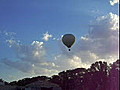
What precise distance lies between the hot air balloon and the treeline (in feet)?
117

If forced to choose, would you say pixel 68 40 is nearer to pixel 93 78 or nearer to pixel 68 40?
pixel 68 40

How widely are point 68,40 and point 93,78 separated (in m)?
40.4

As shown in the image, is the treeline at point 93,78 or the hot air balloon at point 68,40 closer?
the hot air balloon at point 68,40

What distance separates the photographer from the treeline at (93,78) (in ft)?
206

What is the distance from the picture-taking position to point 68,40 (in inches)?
1035

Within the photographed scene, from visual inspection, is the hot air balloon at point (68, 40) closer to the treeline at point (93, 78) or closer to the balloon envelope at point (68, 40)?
the balloon envelope at point (68, 40)

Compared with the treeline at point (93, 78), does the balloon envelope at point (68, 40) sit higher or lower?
lower

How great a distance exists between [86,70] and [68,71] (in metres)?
5.03

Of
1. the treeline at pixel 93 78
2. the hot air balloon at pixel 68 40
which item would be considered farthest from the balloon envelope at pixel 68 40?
the treeline at pixel 93 78

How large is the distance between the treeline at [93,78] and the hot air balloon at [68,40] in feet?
117

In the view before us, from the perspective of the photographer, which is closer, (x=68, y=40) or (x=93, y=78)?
(x=68, y=40)

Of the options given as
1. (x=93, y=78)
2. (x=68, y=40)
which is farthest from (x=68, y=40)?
(x=93, y=78)

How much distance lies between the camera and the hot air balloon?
26.2 meters

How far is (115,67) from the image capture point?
2625 inches
